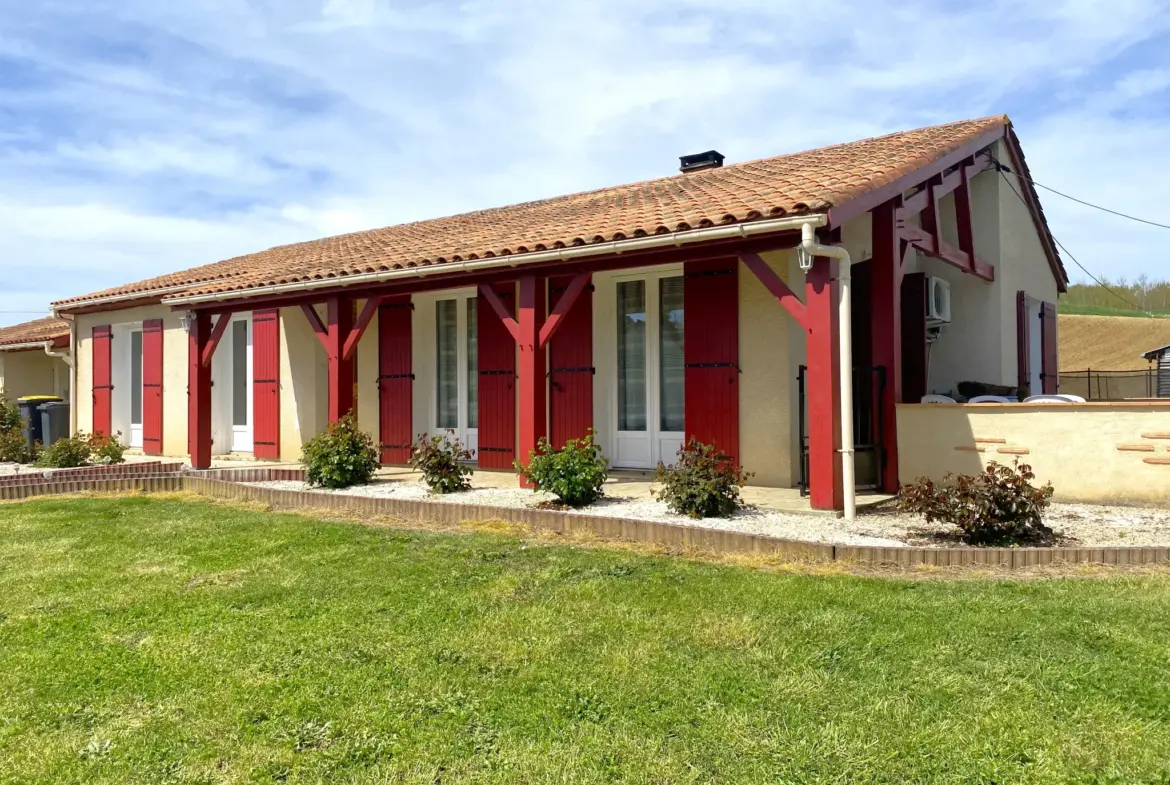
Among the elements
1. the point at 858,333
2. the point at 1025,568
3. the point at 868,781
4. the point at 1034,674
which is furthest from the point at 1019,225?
the point at 868,781

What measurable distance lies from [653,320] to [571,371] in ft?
3.78

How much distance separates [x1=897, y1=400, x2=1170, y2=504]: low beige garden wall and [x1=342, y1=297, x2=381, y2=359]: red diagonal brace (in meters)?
5.74

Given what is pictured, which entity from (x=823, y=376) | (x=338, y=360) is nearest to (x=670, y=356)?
(x=823, y=376)

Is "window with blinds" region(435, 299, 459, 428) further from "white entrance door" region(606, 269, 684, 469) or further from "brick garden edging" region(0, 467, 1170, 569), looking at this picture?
"white entrance door" region(606, 269, 684, 469)

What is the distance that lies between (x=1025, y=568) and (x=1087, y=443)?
2517 millimetres

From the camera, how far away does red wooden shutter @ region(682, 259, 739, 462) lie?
26.7 feet

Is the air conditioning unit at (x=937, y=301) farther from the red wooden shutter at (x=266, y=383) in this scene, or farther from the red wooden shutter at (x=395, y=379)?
the red wooden shutter at (x=266, y=383)

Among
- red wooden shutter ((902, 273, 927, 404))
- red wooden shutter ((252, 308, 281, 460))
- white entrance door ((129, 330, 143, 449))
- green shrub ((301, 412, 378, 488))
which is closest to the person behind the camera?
green shrub ((301, 412, 378, 488))

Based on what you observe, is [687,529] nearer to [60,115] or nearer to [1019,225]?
[1019,225]

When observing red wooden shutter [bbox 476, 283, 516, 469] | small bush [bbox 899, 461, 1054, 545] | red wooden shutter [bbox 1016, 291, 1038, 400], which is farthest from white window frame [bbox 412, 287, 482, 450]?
red wooden shutter [bbox 1016, 291, 1038, 400]

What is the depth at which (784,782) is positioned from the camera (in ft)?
7.48

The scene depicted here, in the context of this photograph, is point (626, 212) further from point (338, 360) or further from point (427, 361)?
point (338, 360)

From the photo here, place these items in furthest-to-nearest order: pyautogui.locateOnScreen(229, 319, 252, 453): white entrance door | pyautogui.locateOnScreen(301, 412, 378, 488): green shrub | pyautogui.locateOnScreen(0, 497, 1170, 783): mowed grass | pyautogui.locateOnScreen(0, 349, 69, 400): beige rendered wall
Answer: pyautogui.locateOnScreen(0, 349, 69, 400): beige rendered wall → pyautogui.locateOnScreen(229, 319, 252, 453): white entrance door → pyautogui.locateOnScreen(301, 412, 378, 488): green shrub → pyautogui.locateOnScreen(0, 497, 1170, 783): mowed grass

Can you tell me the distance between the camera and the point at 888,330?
7.45 m
